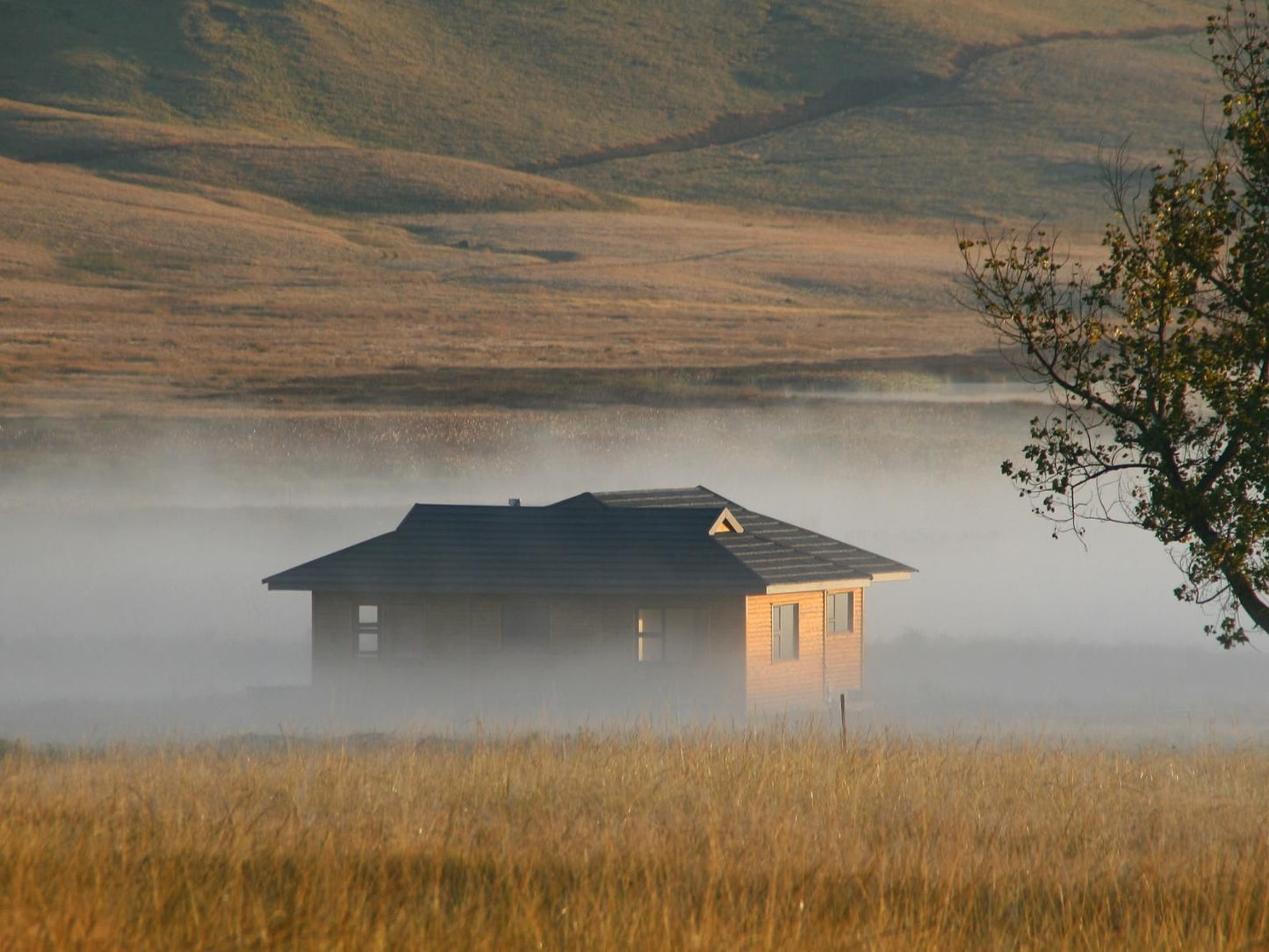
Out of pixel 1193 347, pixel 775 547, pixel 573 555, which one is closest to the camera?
pixel 1193 347

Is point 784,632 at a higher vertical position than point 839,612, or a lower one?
lower

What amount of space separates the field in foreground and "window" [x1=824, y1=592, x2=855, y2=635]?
2442 cm

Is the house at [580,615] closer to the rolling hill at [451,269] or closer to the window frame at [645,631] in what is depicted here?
the window frame at [645,631]

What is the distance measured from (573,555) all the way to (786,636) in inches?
205

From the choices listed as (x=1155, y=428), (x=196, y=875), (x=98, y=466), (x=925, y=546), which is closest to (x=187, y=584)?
(x=98, y=466)

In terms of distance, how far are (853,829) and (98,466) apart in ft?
255

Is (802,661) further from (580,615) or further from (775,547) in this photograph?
(580,615)

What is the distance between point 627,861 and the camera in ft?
35.1

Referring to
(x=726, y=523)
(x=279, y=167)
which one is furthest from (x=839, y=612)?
(x=279, y=167)

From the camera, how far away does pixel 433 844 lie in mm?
10656

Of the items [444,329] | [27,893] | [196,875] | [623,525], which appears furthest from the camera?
[444,329]

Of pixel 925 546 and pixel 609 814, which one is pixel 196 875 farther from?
pixel 925 546

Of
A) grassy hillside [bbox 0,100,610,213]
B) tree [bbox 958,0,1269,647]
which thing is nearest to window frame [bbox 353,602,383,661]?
tree [bbox 958,0,1269,647]

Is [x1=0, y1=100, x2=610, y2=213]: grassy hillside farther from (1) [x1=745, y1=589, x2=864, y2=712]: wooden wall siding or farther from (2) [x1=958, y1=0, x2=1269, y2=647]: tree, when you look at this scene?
(2) [x1=958, y1=0, x2=1269, y2=647]: tree
